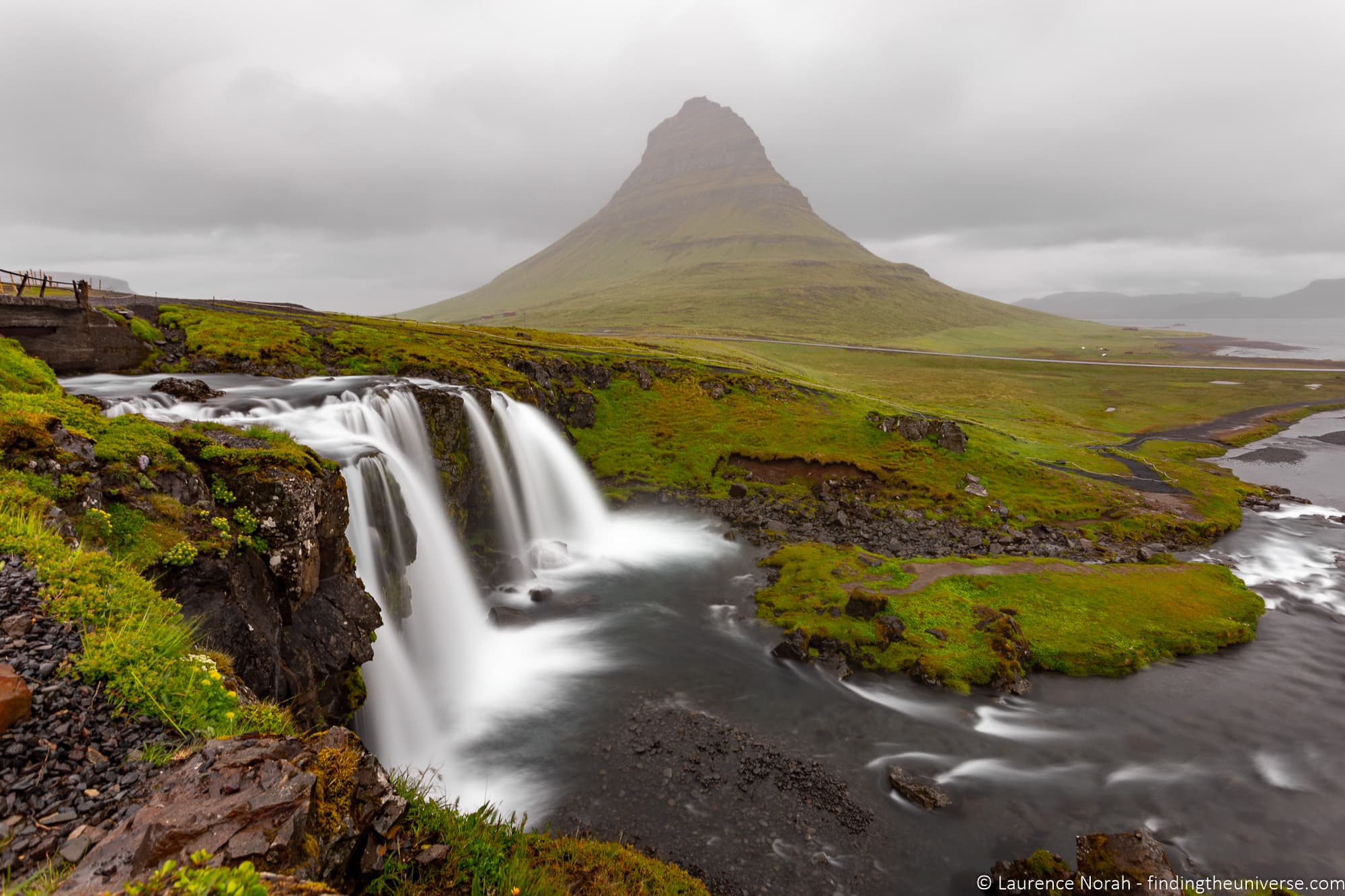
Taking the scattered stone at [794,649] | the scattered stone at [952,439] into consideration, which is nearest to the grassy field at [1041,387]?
the scattered stone at [952,439]

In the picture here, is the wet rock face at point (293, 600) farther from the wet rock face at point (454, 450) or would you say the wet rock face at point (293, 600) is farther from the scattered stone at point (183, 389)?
the scattered stone at point (183, 389)

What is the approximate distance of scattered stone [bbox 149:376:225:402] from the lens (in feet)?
83.0

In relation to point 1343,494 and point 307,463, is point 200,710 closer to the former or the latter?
point 307,463

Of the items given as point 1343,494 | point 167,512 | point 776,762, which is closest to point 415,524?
point 167,512

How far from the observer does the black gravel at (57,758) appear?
17.3 feet

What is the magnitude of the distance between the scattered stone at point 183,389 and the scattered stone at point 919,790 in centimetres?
3261

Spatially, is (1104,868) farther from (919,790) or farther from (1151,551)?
(1151,551)

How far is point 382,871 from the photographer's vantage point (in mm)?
7043

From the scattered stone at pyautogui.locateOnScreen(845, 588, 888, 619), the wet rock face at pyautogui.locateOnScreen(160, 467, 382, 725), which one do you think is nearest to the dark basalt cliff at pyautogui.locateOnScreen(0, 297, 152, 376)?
the wet rock face at pyautogui.locateOnScreen(160, 467, 382, 725)

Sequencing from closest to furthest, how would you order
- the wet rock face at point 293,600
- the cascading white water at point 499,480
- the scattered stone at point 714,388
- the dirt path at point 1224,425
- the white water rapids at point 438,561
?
the wet rock face at point 293,600, the white water rapids at point 438,561, the cascading white water at point 499,480, the scattered stone at point 714,388, the dirt path at point 1224,425

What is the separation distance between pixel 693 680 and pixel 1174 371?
514ft

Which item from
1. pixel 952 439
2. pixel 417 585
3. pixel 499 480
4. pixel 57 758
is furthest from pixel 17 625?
pixel 952 439

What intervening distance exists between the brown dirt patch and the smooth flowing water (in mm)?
14602

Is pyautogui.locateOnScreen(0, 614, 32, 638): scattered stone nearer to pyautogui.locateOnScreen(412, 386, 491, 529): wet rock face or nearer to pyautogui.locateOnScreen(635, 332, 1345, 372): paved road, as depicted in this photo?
pyautogui.locateOnScreen(412, 386, 491, 529): wet rock face
